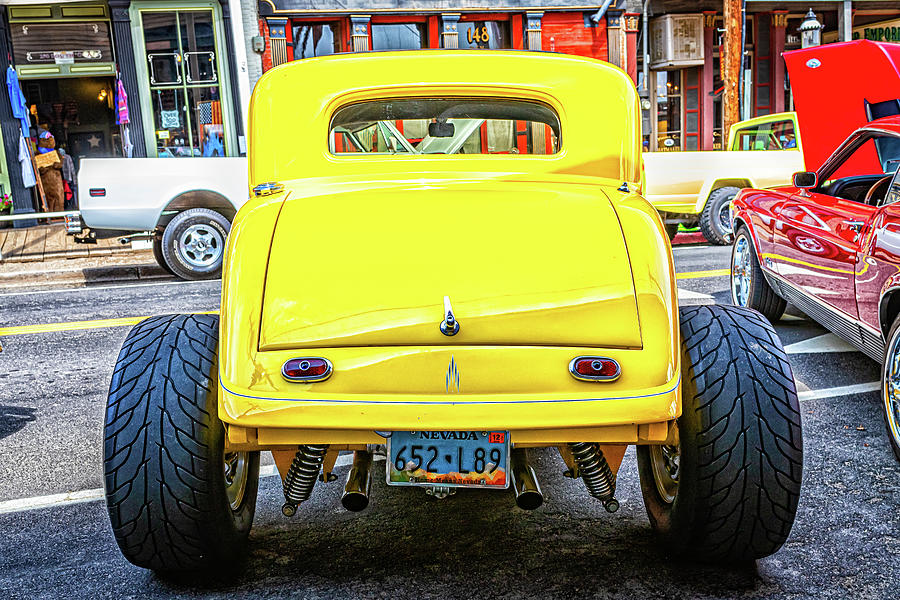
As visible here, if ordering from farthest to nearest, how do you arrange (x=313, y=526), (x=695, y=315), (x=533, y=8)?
1. (x=533, y=8)
2. (x=313, y=526)
3. (x=695, y=315)

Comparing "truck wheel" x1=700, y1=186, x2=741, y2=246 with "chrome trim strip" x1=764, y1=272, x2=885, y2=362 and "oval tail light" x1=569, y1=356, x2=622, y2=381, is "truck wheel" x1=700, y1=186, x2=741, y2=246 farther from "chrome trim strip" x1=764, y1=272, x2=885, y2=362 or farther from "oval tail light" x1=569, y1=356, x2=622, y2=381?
"oval tail light" x1=569, y1=356, x2=622, y2=381

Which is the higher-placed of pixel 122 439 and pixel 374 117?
pixel 374 117

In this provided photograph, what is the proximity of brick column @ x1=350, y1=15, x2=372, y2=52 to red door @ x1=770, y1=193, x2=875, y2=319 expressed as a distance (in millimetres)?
14317

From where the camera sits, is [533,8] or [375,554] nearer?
[375,554]

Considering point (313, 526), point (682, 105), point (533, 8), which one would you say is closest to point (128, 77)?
point (533, 8)

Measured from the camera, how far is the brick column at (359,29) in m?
19.2

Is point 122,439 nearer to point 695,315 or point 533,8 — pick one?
point 695,315

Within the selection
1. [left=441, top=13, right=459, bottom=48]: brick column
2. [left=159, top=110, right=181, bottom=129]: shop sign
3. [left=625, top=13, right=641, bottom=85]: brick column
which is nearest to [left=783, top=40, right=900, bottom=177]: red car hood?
[left=441, top=13, right=459, bottom=48]: brick column

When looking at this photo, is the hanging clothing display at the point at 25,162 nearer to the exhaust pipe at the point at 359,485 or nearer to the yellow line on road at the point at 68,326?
the yellow line on road at the point at 68,326

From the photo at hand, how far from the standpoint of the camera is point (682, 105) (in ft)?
79.5

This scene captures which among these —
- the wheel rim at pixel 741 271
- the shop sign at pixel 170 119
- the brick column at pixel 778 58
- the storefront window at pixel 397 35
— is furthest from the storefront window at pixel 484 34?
the wheel rim at pixel 741 271

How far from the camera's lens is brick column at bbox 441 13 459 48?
19.5 m

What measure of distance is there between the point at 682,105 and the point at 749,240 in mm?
18303

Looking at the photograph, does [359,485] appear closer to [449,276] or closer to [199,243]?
[449,276]
